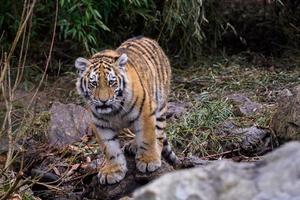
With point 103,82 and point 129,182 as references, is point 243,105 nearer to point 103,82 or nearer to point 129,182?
point 129,182

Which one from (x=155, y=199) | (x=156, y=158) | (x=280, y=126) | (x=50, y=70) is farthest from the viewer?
(x=50, y=70)

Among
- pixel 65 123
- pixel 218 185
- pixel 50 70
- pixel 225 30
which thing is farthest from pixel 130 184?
pixel 225 30

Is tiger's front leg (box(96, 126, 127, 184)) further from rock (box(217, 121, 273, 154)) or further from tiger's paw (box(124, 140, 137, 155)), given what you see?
rock (box(217, 121, 273, 154))

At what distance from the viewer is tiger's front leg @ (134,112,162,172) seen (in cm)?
554

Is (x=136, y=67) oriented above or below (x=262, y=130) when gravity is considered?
above

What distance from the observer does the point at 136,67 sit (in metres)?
5.91

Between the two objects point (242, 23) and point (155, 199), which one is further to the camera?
point (242, 23)

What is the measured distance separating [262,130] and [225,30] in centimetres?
368

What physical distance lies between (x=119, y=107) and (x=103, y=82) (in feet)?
0.70

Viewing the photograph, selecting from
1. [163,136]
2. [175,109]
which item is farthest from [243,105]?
[163,136]

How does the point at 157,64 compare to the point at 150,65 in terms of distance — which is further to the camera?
the point at 157,64

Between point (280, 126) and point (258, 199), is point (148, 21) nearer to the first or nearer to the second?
point (280, 126)

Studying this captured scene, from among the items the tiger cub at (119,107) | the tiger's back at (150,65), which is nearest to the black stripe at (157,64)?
the tiger's back at (150,65)

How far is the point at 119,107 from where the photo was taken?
17.8 ft
